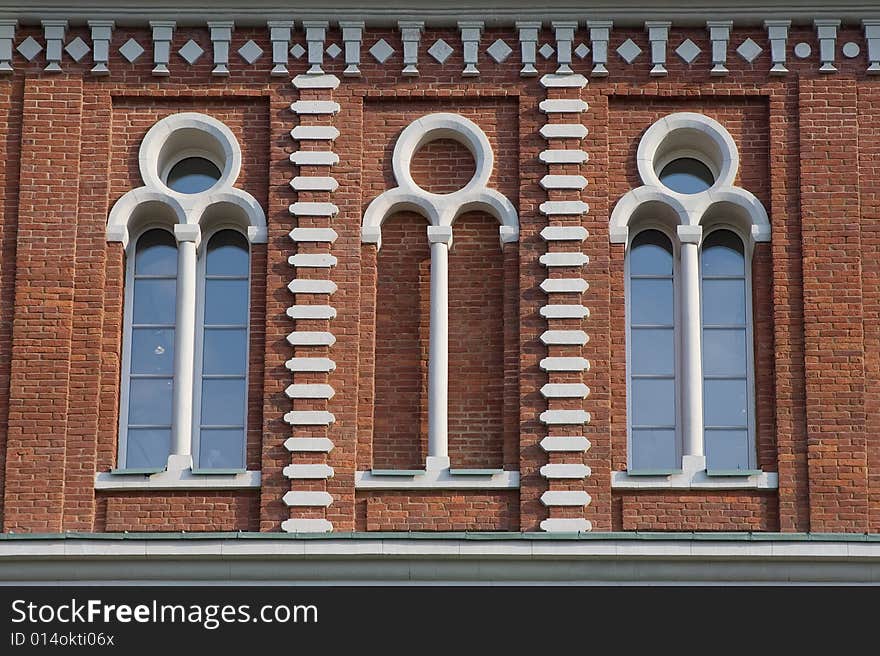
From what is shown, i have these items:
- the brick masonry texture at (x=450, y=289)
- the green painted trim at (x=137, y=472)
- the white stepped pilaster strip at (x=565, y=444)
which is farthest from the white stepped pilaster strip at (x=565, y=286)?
the green painted trim at (x=137, y=472)

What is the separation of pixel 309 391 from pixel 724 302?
14.0ft

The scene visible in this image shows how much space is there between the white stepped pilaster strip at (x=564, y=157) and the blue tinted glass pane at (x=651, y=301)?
1.33 m

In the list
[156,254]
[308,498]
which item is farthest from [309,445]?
[156,254]

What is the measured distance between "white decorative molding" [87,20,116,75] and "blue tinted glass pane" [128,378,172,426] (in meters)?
3.19

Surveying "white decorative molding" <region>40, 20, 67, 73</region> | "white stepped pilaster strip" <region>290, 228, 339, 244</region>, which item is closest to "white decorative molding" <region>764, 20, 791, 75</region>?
"white stepped pilaster strip" <region>290, 228, 339, 244</region>

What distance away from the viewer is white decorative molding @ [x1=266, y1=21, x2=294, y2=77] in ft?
86.1

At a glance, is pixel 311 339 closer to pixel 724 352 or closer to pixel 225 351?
pixel 225 351

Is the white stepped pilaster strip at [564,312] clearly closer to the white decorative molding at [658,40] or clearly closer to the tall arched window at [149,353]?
the white decorative molding at [658,40]

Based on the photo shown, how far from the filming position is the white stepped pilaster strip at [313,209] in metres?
25.7

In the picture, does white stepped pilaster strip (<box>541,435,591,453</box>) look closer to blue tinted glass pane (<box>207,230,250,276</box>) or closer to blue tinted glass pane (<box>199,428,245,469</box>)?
blue tinted glass pane (<box>199,428,245,469</box>)

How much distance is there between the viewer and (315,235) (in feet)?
84.0
